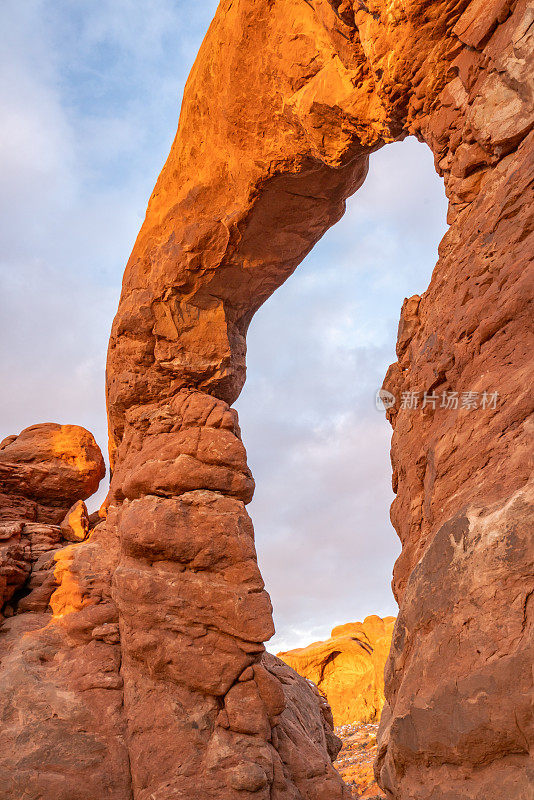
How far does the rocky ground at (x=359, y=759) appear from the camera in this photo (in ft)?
41.2

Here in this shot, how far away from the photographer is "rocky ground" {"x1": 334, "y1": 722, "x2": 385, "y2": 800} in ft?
41.2

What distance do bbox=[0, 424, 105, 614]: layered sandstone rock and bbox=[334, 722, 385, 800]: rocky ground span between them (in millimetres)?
6671

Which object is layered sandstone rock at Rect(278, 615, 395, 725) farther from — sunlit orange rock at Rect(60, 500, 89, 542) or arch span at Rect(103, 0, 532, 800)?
arch span at Rect(103, 0, 532, 800)

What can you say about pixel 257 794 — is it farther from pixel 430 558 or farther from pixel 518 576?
pixel 518 576

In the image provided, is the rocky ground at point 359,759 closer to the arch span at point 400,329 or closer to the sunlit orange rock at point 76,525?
the sunlit orange rock at point 76,525

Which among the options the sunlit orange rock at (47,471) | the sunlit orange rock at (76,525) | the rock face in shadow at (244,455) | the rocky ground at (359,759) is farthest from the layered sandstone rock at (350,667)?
the sunlit orange rock at (76,525)

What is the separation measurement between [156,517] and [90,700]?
2.34 meters

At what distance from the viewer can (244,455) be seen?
852cm

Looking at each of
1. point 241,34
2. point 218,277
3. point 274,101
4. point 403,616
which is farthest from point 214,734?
point 241,34

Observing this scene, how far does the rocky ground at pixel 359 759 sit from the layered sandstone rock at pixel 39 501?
6671mm

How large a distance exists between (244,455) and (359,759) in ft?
35.2

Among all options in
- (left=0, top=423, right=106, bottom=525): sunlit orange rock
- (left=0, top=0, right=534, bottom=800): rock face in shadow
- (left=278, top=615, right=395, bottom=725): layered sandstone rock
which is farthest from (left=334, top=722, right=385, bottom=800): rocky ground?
(left=0, top=423, right=106, bottom=525): sunlit orange rock

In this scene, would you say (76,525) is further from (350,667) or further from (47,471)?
(350,667)

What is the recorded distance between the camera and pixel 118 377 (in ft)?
31.4
